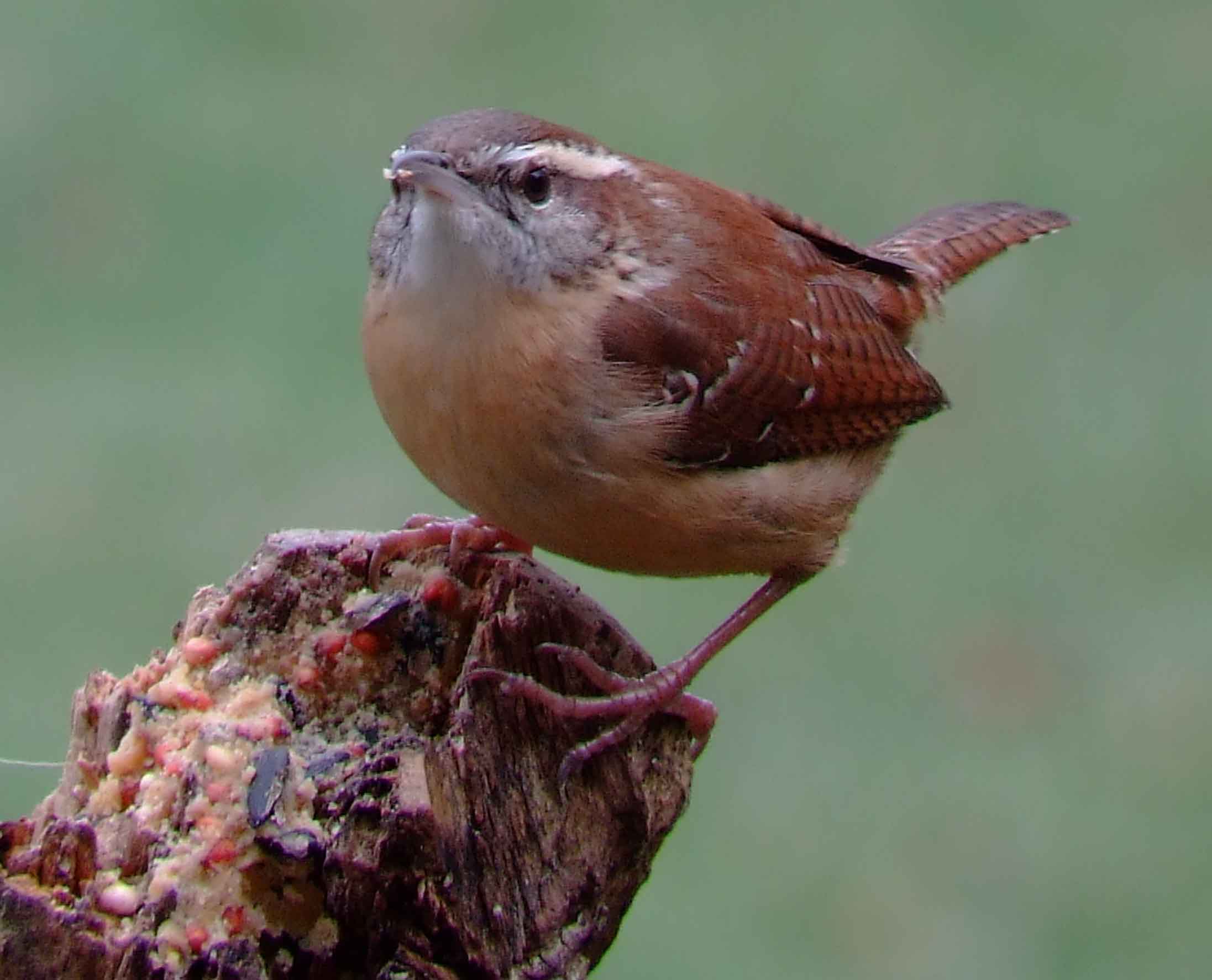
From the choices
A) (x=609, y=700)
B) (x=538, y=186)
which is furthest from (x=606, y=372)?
(x=609, y=700)

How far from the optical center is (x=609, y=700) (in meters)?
3.11

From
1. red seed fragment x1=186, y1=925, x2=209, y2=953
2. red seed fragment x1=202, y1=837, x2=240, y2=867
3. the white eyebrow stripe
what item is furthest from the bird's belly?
red seed fragment x1=186, y1=925, x2=209, y2=953

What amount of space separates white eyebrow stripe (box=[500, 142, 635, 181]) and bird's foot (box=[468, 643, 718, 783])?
91 cm

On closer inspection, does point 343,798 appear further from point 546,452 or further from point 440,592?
point 546,452

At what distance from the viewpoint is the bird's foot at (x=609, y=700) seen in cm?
292

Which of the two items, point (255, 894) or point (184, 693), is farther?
point (184, 693)

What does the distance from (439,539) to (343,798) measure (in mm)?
997

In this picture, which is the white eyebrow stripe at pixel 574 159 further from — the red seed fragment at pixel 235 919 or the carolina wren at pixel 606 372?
the red seed fragment at pixel 235 919

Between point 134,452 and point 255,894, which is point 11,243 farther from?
point 255,894

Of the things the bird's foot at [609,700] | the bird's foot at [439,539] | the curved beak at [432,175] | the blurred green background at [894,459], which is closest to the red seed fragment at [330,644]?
the bird's foot at [439,539]

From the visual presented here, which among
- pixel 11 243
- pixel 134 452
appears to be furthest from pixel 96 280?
pixel 134 452

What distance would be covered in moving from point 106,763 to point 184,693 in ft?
0.51

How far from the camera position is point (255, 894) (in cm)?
260

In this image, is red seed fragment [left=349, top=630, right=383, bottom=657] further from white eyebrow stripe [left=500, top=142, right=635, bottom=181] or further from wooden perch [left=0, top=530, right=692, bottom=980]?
white eyebrow stripe [left=500, top=142, right=635, bottom=181]
